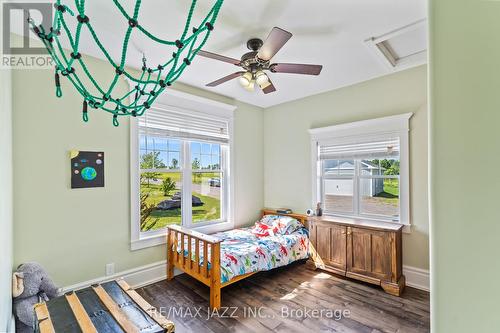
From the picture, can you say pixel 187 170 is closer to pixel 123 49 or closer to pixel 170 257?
pixel 170 257

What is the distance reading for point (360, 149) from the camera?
3.39 m

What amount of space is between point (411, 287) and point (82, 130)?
163 inches

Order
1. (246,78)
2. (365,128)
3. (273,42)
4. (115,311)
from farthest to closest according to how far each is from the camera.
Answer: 1. (365,128)
2. (246,78)
3. (273,42)
4. (115,311)

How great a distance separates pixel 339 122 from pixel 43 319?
3.73 meters

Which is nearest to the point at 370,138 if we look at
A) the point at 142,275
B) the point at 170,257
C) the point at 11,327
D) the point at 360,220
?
the point at 360,220

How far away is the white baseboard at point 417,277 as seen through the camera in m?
2.79

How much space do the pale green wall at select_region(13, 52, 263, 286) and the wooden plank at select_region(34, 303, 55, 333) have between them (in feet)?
3.07

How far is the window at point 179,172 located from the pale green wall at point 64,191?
190 mm

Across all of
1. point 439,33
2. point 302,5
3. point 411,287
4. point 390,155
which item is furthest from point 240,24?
point 411,287

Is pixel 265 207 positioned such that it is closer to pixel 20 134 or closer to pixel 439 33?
pixel 20 134

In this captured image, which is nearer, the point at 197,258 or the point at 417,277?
the point at 197,258

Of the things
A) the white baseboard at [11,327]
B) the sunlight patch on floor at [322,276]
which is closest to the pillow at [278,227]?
the sunlight patch on floor at [322,276]

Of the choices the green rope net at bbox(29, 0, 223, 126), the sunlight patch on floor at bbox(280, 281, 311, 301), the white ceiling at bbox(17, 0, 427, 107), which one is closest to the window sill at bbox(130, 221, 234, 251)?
the sunlight patch on floor at bbox(280, 281, 311, 301)

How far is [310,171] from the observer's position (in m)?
3.89
